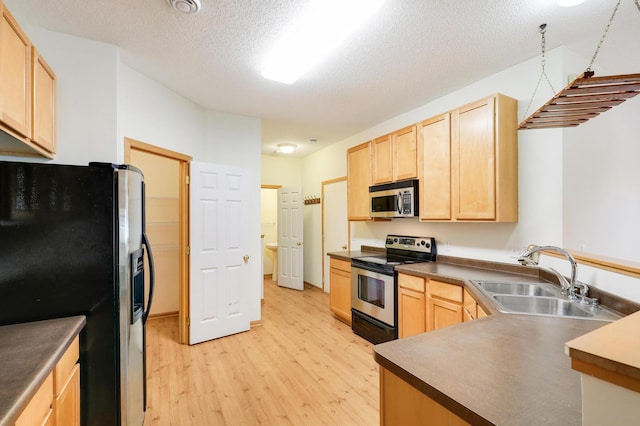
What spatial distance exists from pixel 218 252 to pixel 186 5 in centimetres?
237

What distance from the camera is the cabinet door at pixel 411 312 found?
2.62 metres

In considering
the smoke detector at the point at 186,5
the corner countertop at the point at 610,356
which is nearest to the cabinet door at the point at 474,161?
the corner countertop at the point at 610,356

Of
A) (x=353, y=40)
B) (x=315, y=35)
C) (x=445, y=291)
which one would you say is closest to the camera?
(x=315, y=35)

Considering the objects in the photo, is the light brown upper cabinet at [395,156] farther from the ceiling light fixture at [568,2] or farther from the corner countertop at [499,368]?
the corner countertop at [499,368]

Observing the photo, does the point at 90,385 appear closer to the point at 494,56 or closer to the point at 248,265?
the point at 248,265

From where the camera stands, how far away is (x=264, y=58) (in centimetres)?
236

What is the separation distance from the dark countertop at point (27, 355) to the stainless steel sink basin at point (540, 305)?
7.09 ft

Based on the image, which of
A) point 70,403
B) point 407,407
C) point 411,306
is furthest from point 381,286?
point 70,403

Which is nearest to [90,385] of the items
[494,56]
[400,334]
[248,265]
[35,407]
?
[35,407]

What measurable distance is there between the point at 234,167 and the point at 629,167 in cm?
401

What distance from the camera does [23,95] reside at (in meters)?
1.50

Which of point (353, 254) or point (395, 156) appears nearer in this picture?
point (395, 156)

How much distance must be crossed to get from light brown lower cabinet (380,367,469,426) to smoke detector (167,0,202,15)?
2.17m

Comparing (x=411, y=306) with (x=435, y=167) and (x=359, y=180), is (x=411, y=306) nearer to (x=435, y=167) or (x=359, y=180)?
(x=435, y=167)
